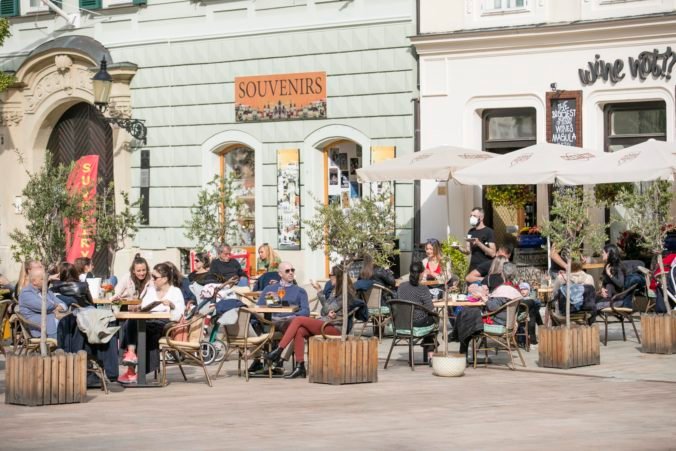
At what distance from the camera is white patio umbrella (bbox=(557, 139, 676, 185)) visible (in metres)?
18.4

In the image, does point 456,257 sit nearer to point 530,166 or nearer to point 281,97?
point 530,166

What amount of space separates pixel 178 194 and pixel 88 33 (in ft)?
13.2

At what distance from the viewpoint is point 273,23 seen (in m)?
25.9

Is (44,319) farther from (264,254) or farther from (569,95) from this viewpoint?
(569,95)

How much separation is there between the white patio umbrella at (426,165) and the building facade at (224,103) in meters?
2.85

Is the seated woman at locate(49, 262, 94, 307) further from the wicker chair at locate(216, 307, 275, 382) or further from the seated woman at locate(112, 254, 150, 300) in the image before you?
the wicker chair at locate(216, 307, 275, 382)

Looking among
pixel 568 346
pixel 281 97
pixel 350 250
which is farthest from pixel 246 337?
pixel 281 97

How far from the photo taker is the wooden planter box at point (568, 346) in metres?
15.6

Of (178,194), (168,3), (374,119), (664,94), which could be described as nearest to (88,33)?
(168,3)

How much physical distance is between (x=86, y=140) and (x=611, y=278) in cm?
1379

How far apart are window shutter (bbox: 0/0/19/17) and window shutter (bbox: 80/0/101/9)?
6.55ft

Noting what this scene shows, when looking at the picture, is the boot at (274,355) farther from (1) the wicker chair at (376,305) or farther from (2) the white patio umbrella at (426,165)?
(2) the white patio umbrella at (426,165)

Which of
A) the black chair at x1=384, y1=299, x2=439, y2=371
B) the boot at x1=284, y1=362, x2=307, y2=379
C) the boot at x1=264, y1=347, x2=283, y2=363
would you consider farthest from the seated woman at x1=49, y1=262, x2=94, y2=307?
the black chair at x1=384, y1=299, x2=439, y2=371

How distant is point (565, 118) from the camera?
2283 cm
